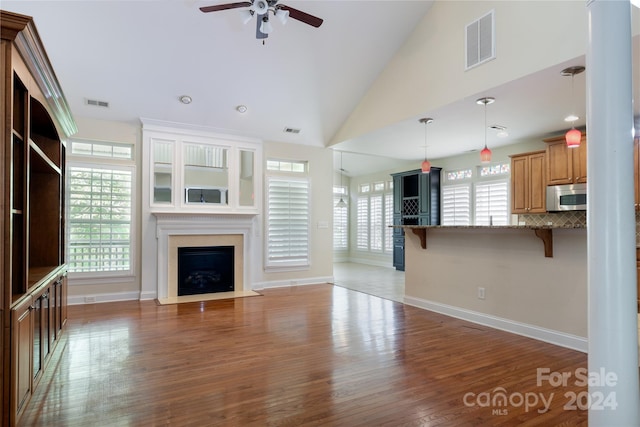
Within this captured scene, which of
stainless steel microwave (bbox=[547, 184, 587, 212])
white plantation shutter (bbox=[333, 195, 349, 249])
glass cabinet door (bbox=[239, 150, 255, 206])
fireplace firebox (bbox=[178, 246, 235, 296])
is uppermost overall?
glass cabinet door (bbox=[239, 150, 255, 206])

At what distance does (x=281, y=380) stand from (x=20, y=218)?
89.5 inches

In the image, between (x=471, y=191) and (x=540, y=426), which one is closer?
(x=540, y=426)

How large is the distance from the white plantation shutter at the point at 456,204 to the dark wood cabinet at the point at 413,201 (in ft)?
0.59

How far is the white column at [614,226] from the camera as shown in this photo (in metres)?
1.30

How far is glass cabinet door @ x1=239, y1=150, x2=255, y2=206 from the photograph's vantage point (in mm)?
6684

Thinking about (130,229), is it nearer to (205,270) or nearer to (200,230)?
(200,230)

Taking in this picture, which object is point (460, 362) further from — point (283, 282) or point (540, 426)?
point (283, 282)

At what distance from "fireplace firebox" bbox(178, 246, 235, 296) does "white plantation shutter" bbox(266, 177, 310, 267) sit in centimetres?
82

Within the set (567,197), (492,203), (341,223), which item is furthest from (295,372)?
(341,223)

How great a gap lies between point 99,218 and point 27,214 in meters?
3.53

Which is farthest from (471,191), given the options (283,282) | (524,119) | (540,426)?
(540,426)

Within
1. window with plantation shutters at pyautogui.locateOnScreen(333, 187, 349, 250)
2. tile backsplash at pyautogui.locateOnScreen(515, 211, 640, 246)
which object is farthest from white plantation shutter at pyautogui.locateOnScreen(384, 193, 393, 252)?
tile backsplash at pyautogui.locateOnScreen(515, 211, 640, 246)

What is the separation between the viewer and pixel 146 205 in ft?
19.4

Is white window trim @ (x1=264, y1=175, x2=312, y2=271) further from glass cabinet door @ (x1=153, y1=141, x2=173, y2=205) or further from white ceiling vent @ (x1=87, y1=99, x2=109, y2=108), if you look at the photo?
white ceiling vent @ (x1=87, y1=99, x2=109, y2=108)
